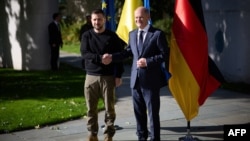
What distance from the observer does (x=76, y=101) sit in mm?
9469

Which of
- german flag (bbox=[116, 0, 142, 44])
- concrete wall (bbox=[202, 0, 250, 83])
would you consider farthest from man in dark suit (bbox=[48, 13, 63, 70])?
german flag (bbox=[116, 0, 142, 44])

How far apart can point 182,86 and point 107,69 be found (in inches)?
49.7

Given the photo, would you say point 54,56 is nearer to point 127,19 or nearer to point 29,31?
point 29,31

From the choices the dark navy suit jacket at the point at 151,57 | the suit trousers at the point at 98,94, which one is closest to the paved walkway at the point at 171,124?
the suit trousers at the point at 98,94

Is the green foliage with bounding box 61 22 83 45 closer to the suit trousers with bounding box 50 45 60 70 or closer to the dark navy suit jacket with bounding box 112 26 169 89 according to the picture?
the suit trousers with bounding box 50 45 60 70

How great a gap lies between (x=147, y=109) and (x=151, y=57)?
0.79 metres

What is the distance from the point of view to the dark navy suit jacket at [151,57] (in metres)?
5.53

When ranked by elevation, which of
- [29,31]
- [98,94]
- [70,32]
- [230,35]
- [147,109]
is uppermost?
[29,31]

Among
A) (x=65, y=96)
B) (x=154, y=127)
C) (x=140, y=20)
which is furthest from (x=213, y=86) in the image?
(x=65, y=96)

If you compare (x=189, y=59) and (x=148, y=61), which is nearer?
(x=148, y=61)

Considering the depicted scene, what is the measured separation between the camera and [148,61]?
550 cm

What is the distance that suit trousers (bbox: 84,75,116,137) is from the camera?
575 centimetres

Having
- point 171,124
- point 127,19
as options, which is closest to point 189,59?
point 127,19

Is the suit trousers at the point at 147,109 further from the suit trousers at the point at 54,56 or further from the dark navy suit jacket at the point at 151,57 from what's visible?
the suit trousers at the point at 54,56
